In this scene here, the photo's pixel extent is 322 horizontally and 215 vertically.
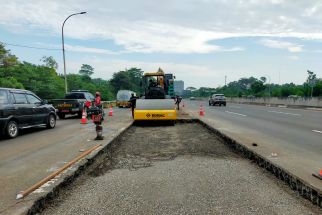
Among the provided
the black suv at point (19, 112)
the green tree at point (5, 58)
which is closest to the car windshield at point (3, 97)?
the black suv at point (19, 112)

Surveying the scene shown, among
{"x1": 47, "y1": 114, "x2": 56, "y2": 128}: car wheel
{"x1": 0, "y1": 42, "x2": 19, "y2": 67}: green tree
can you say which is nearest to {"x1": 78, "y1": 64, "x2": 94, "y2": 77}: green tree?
{"x1": 0, "y1": 42, "x2": 19, "y2": 67}: green tree

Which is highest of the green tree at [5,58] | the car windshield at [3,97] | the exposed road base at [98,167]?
the green tree at [5,58]

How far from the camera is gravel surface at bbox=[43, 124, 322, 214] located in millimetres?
4363

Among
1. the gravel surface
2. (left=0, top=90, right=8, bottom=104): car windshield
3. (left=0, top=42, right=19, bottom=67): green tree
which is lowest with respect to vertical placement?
the gravel surface

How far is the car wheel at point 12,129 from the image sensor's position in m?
11.4

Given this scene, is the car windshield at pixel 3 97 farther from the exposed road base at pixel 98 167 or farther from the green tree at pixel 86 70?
the green tree at pixel 86 70

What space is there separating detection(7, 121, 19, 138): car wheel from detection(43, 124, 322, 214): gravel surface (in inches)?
205

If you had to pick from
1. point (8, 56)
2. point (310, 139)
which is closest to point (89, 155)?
point (310, 139)

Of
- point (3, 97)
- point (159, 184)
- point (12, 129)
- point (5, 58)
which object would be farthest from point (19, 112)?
point (5, 58)

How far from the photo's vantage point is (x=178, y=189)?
5.19 meters

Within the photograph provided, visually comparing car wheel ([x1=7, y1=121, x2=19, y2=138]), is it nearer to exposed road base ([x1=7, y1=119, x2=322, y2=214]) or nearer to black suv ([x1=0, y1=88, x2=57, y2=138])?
black suv ([x1=0, y1=88, x2=57, y2=138])

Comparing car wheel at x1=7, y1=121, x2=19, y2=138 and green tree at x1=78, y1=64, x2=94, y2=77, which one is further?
green tree at x1=78, y1=64, x2=94, y2=77

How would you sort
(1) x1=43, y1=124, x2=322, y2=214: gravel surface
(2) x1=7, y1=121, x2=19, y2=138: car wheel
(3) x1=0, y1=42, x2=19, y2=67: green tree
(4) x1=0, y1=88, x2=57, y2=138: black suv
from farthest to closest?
(3) x1=0, y1=42, x2=19, y2=67: green tree, (2) x1=7, y1=121, x2=19, y2=138: car wheel, (4) x1=0, y1=88, x2=57, y2=138: black suv, (1) x1=43, y1=124, x2=322, y2=214: gravel surface

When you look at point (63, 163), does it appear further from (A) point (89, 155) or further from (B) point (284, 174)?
(B) point (284, 174)
